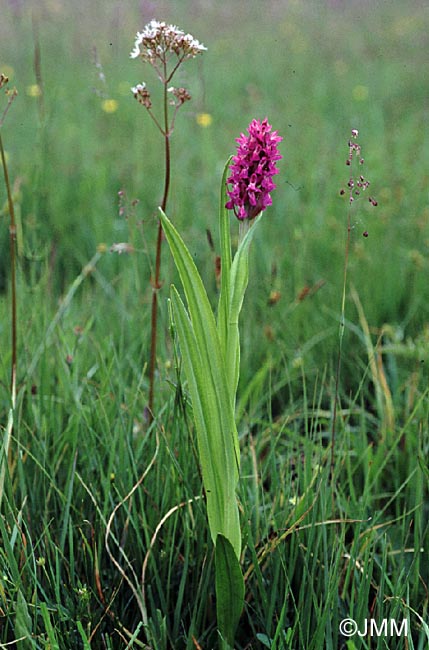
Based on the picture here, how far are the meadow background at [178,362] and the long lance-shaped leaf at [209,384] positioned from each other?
126 millimetres

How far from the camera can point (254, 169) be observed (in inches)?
32.3

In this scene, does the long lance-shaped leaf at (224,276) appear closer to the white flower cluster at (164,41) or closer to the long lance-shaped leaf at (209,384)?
the long lance-shaped leaf at (209,384)

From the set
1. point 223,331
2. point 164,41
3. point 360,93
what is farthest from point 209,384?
point 360,93

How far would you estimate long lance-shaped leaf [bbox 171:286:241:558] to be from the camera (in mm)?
823

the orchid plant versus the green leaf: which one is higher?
the orchid plant

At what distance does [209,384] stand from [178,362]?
10.1 inches

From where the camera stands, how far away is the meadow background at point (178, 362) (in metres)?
0.97

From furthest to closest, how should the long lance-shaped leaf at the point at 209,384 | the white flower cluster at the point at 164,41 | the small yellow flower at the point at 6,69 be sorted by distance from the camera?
the small yellow flower at the point at 6,69 < the white flower cluster at the point at 164,41 < the long lance-shaped leaf at the point at 209,384

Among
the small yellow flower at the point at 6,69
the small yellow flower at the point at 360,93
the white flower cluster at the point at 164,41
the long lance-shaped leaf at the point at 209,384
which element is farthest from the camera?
the small yellow flower at the point at 6,69

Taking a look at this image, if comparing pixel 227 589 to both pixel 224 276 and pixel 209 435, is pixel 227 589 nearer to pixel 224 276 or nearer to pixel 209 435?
pixel 209 435

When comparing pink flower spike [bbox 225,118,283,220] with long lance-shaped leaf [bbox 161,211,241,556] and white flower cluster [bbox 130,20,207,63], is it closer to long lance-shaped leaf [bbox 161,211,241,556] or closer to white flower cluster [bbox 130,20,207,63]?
long lance-shaped leaf [bbox 161,211,241,556]

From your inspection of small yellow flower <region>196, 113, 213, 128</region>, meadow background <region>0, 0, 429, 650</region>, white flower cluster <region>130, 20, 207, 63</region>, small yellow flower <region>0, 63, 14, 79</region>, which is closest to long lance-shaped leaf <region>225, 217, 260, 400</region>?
meadow background <region>0, 0, 429, 650</region>

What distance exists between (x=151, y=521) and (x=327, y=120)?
10.0ft

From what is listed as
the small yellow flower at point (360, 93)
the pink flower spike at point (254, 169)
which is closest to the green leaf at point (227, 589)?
the pink flower spike at point (254, 169)
